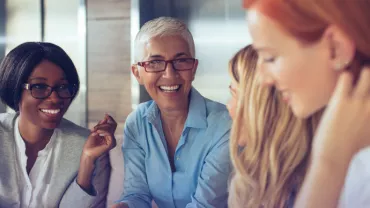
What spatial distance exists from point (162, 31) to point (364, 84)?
436mm

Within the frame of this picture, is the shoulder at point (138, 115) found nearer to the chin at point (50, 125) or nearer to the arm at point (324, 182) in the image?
the chin at point (50, 125)

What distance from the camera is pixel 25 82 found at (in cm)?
102

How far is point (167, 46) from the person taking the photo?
92 centimetres

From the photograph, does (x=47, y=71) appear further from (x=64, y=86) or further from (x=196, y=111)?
(x=196, y=111)

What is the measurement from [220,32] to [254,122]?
0.23 m

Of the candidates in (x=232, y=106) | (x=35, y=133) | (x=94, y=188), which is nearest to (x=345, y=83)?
(x=232, y=106)

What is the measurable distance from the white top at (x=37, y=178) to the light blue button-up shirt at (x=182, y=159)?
0.19m

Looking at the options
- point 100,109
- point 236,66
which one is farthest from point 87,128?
point 236,66

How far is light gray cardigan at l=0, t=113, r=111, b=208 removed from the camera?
1021 mm

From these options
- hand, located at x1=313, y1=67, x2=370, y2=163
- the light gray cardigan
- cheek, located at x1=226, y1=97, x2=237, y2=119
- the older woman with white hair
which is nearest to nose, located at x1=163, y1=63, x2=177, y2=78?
the older woman with white hair

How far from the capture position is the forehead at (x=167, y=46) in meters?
0.92

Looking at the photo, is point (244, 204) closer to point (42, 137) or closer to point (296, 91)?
point (296, 91)

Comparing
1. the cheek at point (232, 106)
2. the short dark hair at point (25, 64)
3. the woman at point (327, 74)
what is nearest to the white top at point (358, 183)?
the woman at point (327, 74)

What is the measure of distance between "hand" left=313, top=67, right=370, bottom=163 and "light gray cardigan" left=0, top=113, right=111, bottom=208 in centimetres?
53
